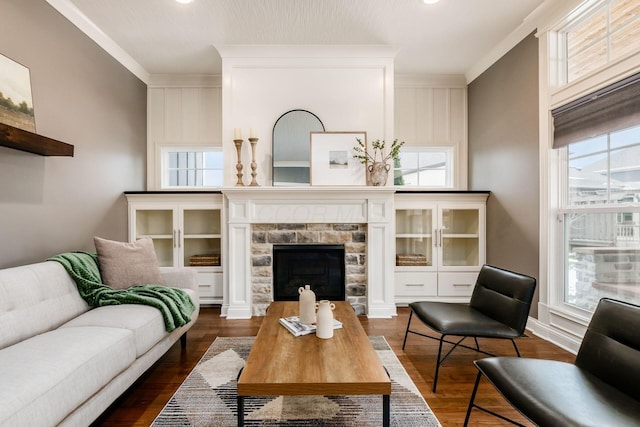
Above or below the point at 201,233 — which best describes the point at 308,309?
below

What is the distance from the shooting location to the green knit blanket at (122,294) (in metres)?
2.19

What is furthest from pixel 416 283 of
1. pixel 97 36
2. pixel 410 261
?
pixel 97 36

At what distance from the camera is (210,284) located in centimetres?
378

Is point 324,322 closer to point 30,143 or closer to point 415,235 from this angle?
point 30,143

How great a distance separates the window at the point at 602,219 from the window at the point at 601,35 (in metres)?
0.56

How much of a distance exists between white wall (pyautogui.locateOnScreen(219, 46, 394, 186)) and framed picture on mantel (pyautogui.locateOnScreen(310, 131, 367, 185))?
4.8 inches

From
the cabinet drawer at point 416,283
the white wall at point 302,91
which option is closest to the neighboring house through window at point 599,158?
the cabinet drawer at point 416,283

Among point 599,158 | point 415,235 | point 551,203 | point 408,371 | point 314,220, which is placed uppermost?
point 599,158

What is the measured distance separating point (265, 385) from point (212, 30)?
10.3 feet

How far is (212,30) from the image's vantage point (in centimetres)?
313

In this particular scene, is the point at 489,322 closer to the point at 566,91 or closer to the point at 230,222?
the point at 566,91

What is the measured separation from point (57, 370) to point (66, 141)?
217cm

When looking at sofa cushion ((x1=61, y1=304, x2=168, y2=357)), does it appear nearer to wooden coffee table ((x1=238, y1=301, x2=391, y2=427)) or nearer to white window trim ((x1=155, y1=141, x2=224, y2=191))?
wooden coffee table ((x1=238, y1=301, x2=391, y2=427))

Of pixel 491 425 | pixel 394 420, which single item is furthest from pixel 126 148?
pixel 491 425
